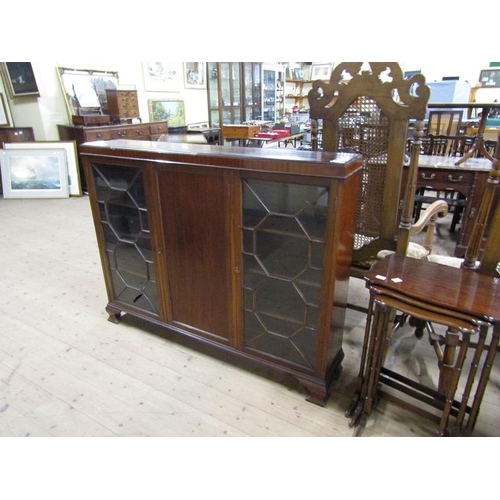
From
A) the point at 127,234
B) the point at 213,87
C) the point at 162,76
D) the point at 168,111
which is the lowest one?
the point at 127,234

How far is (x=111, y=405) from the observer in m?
1.57

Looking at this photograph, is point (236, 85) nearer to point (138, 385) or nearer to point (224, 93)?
point (224, 93)

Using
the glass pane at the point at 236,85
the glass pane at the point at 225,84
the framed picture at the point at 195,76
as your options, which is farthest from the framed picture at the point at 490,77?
the framed picture at the point at 195,76

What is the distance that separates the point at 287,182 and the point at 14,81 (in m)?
5.11

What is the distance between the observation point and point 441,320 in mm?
1124

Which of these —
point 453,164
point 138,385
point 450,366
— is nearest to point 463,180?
point 453,164

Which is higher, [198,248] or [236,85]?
[236,85]

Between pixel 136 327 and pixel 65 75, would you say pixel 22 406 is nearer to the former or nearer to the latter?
pixel 136 327

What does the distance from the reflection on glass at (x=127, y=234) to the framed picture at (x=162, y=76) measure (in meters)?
4.49

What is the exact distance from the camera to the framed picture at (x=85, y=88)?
15.5 ft

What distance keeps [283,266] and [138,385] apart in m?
0.91

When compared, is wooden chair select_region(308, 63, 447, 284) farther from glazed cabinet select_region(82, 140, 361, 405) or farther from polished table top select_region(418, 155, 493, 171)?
polished table top select_region(418, 155, 493, 171)

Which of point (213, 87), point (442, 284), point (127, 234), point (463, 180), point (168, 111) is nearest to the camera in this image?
point (442, 284)

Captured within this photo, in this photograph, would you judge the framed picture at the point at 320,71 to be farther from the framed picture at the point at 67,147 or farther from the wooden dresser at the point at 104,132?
the framed picture at the point at 67,147
